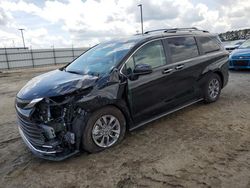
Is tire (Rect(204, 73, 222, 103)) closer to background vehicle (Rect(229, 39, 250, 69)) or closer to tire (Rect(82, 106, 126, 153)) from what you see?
tire (Rect(82, 106, 126, 153))

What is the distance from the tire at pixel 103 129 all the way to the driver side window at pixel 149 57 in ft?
2.47

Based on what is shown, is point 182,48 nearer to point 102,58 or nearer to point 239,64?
point 102,58

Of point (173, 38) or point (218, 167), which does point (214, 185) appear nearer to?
point (218, 167)

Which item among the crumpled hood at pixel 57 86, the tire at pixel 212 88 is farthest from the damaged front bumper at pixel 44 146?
the tire at pixel 212 88

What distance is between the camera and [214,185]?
2746 millimetres

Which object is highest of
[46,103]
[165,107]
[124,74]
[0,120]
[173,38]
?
[173,38]

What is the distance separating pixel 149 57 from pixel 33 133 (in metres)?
2.28

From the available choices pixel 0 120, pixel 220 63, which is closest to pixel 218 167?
pixel 220 63

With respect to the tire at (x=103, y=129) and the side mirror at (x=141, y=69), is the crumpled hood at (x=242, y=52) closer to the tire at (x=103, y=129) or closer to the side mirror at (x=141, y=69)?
the side mirror at (x=141, y=69)

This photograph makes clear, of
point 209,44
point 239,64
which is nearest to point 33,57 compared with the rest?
point 239,64

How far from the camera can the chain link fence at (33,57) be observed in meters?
26.4

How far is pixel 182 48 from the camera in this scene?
490cm

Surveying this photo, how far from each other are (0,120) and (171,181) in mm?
4470

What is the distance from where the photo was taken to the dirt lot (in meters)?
2.95
